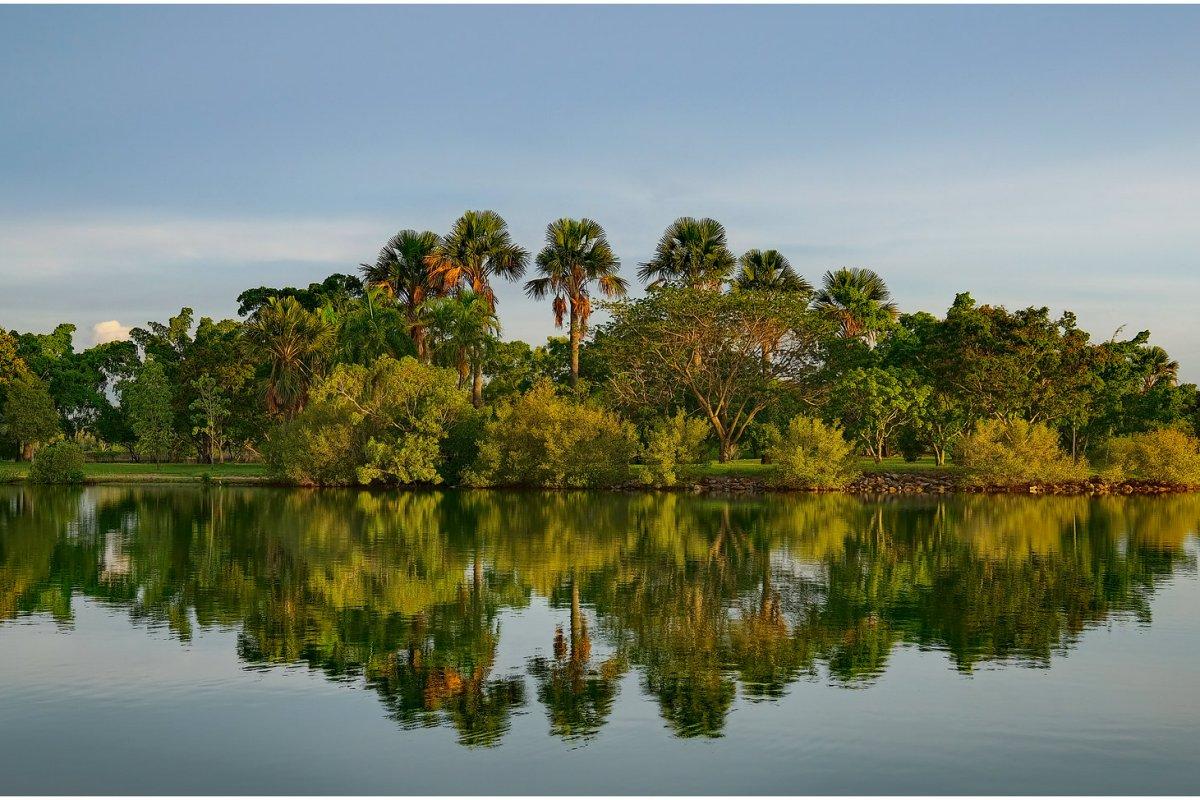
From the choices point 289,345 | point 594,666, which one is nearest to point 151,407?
point 289,345

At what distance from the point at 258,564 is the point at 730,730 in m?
17.1

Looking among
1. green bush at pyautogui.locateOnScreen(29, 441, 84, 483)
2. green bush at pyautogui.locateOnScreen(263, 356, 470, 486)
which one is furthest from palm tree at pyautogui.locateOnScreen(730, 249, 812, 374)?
green bush at pyautogui.locateOnScreen(29, 441, 84, 483)

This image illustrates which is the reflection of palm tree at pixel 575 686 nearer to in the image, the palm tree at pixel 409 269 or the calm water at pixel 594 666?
the calm water at pixel 594 666

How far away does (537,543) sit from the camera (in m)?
31.8

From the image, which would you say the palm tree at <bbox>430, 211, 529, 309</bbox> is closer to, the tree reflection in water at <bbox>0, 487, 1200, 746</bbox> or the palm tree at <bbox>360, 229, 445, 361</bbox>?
the palm tree at <bbox>360, 229, 445, 361</bbox>

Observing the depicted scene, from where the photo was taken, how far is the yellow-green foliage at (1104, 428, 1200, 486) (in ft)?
203

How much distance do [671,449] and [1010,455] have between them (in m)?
18.0

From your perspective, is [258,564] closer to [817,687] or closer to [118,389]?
[817,687]

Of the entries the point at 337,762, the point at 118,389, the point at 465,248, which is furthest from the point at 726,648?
the point at 118,389

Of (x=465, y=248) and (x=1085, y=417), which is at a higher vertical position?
(x=465, y=248)

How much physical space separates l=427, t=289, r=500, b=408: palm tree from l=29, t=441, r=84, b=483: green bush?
22775 mm

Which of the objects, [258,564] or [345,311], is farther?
[345,311]

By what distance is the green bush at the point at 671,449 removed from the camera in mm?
60625

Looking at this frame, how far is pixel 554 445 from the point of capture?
59.9m
